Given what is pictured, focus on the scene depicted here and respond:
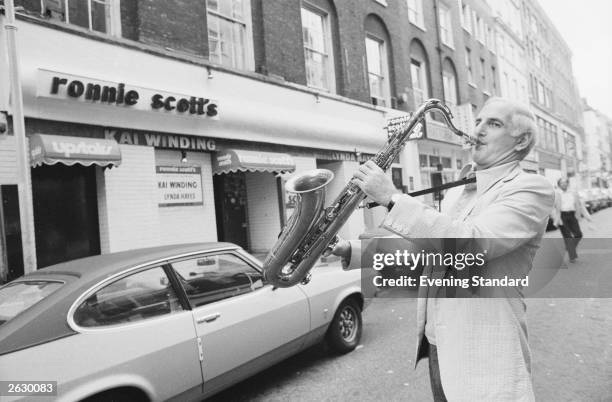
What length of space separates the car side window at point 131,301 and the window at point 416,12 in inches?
724

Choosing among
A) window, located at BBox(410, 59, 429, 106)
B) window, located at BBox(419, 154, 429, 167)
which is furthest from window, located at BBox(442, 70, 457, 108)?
window, located at BBox(419, 154, 429, 167)

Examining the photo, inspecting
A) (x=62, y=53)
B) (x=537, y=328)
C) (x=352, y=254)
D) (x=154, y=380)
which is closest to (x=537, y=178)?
(x=352, y=254)

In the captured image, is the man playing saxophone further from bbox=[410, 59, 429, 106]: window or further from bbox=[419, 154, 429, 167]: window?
bbox=[419, 154, 429, 167]: window

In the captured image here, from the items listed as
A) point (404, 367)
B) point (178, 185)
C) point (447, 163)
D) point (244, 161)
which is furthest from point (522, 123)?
point (447, 163)

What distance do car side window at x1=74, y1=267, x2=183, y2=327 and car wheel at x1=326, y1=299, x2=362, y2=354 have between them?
1927 millimetres

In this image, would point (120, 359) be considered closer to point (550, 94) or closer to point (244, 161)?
point (244, 161)

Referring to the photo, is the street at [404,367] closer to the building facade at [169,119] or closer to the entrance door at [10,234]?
the building facade at [169,119]

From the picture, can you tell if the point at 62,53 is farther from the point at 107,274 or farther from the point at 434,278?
the point at 434,278

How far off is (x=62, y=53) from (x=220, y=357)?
252 inches

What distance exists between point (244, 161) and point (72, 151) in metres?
3.63

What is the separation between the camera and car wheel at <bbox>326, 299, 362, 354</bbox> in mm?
4796

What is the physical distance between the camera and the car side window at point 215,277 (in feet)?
12.1

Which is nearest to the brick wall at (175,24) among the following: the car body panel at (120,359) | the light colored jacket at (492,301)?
the car body panel at (120,359)

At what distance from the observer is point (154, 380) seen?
3.11 meters
